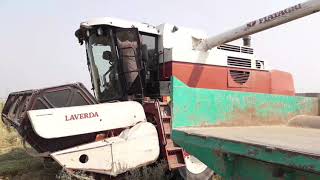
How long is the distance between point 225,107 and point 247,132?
0.43m

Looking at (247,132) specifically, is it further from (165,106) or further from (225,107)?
(165,106)

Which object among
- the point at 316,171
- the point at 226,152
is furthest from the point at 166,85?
the point at 316,171

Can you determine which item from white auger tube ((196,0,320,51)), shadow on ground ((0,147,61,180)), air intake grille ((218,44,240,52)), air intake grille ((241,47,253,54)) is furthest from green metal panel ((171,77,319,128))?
shadow on ground ((0,147,61,180))

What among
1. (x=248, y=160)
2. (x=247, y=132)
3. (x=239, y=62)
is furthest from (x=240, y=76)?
(x=248, y=160)

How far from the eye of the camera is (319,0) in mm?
5551

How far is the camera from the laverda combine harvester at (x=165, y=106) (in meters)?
2.36

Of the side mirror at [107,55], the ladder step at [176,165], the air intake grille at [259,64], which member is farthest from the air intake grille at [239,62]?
the ladder step at [176,165]

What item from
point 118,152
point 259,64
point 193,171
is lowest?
point 193,171

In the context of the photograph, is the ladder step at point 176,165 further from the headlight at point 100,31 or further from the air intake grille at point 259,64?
the air intake grille at point 259,64

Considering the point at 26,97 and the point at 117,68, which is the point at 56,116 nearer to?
the point at 26,97

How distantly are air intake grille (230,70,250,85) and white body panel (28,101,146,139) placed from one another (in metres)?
2.16

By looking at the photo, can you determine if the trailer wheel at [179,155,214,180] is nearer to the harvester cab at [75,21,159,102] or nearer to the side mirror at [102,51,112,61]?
the harvester cab at [75,21,159,102]

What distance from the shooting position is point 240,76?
6.62 meters

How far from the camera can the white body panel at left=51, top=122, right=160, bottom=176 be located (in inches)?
164
